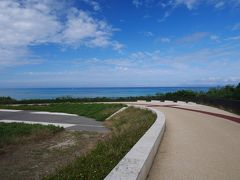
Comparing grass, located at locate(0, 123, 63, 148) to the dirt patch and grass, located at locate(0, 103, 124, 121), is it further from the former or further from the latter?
grass, located at locate(0, 103, 124, 121)

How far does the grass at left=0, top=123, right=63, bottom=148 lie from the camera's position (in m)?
14.5

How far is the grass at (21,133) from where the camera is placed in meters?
14.5

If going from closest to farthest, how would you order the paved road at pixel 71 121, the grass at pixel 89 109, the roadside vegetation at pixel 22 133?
the roadside vegetation at pixel 22 133
the paved road at pixel 71 121
the grass at pixel 89 109

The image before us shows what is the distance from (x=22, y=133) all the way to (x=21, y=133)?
54mm

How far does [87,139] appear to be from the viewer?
15516 mm

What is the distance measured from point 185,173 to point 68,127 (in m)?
15.2

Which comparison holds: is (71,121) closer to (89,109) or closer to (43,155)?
(89,109)

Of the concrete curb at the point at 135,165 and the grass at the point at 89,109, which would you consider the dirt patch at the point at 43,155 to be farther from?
the grass at the point at 89,109

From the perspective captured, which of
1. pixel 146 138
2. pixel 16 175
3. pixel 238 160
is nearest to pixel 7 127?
pixel 16 175

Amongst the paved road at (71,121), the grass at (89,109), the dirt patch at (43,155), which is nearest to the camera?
the dirt patch at (43,155)

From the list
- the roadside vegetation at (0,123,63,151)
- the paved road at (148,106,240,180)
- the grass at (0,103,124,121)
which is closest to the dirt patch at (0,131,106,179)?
the roadside vegetation at (0,123,63,151)

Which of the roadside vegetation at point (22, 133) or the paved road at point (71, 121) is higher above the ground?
the roadside vegetation at point (22, 133)

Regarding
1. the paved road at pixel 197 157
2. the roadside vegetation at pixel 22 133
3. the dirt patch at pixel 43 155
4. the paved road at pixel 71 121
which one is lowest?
the dirt patch at pixel 43 155

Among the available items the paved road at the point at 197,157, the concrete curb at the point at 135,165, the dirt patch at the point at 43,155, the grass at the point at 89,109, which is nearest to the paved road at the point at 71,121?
the grass at the point at 89,109
